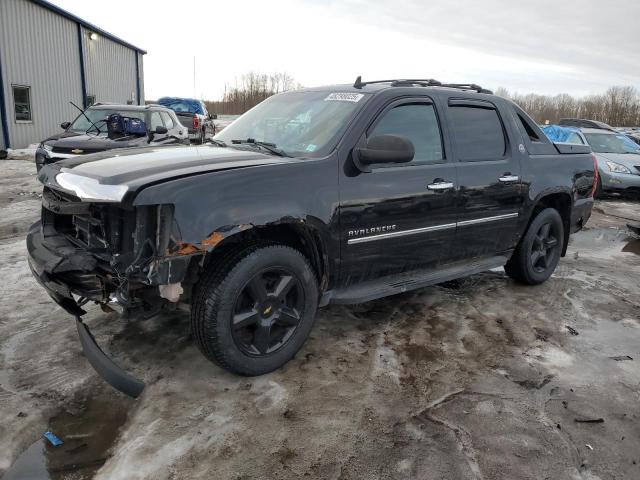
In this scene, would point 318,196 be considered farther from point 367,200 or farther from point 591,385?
point 591,385

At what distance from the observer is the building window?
16984 millimetres

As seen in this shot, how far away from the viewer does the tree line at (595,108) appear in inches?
2053

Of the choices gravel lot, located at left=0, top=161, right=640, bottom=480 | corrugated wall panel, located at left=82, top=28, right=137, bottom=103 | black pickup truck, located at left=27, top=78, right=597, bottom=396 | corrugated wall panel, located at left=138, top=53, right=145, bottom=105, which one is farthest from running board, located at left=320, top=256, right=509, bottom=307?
corrugated wall panel, located at left=138, top=53, right=145, bottom=105

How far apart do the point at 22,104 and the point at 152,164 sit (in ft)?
57.1

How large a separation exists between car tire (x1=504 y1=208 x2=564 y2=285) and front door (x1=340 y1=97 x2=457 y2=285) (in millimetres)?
1313

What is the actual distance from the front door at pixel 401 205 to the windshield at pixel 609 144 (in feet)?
34.1

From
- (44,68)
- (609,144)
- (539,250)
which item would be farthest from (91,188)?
(44,68)

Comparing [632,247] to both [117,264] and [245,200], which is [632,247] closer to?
[245,200]

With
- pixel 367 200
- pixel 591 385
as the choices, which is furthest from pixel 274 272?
pixel 591 385

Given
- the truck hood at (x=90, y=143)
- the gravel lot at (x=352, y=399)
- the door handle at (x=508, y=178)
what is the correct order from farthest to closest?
the truck hood at (x=90, y=143) → the door handle at (x=508, y=178) → the gravel lot at (x=352, y=399)

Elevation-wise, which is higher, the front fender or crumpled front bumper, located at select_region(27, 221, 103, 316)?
the front fender

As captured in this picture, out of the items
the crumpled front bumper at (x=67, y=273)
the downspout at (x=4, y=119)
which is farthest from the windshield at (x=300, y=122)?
the downspout at (x=4, y=119)

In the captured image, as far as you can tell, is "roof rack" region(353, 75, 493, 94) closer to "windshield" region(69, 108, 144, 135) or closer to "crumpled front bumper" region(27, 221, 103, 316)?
"crumpled front bumper" region(27, 221, 103, 316)

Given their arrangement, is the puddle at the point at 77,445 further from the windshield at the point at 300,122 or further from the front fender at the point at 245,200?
the windshield at the point at 300,122
